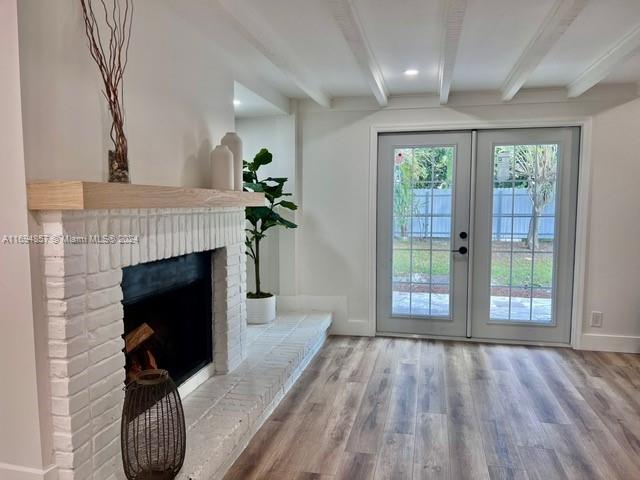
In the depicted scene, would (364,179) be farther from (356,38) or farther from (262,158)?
(356,38)

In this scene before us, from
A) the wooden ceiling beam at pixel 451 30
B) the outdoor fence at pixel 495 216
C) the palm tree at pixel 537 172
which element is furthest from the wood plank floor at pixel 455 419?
the wooden ceiling beam at pixel 451 30

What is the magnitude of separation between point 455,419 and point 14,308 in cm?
243

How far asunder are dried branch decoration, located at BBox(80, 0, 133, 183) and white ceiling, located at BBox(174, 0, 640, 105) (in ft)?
1.18

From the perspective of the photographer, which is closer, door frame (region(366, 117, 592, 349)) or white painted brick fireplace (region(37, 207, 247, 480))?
white painted brick fireplace (region(37, 207, 247, 480))

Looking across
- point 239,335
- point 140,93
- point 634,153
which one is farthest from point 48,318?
point 634,153

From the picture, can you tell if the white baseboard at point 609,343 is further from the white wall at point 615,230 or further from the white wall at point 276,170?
the white wall at point 276,170

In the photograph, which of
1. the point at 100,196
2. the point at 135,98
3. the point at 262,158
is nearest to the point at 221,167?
the point at 135,98

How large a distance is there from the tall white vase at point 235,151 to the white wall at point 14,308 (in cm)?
137

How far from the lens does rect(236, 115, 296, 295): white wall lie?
14.9ft

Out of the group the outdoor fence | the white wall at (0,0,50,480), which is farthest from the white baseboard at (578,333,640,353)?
the white wall at (0,0,50,480)

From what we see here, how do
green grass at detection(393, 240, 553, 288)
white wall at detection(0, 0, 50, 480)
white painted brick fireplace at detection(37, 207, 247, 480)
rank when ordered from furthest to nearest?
1. green grass at detection(393, 240, 553, 288)
2. white painted brick fireplace at detection(37, 207, 247, 480)
3. white wall at detection(0, 0, 50, 480)

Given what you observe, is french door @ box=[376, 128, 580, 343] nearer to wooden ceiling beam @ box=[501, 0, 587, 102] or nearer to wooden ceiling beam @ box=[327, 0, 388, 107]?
wooden ceiling beam @ box=[501, 0, 587, 102]

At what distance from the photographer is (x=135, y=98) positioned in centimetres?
210

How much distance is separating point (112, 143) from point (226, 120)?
119 cm
